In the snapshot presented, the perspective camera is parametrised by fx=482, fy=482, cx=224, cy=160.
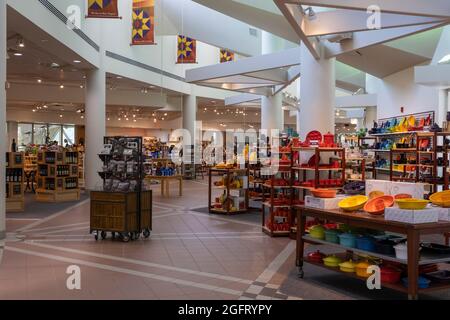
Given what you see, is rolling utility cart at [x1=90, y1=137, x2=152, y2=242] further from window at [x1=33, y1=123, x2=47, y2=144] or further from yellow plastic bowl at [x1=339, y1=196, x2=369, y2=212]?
window at [x1=33, y1=123, x2=47, y2=144]

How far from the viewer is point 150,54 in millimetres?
19219

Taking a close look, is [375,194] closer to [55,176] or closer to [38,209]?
[38,209]

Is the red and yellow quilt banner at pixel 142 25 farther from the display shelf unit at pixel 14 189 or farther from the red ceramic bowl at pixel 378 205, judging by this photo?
the red ceramic bowl at pixel 378 205

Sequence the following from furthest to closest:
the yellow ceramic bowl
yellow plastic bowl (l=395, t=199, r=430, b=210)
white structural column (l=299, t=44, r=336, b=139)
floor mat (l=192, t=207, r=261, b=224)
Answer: floor mat (l=192, t=207, r=261, b=224)
white structural column (l=299, t=44, r=336, b=139)
the yellow ceramic bowl
yellow plastic bowl (l=395, t=199, r=430, b=210)

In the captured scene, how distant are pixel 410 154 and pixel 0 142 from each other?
9.47m

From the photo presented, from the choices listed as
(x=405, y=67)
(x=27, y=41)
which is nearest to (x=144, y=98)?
(x=27, y=41)

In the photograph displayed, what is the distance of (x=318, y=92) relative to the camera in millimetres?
9961

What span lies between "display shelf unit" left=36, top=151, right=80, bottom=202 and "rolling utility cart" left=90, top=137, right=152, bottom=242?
585 cm

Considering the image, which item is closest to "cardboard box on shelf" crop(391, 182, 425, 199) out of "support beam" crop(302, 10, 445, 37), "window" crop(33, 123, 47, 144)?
"support beam" crop(302, 10, 445, 37)

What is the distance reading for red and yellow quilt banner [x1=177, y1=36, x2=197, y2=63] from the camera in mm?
17934

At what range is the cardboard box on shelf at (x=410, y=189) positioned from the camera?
5.18 meters

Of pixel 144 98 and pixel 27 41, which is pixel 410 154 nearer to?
pixel 27 41

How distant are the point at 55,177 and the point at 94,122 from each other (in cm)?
262
